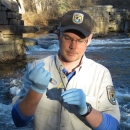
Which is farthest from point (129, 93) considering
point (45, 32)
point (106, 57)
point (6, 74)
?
point (45, 32)

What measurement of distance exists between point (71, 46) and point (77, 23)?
16 cm

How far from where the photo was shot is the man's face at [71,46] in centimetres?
181

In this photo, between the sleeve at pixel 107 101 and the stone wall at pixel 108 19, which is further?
the stone wall at pixel 108 19

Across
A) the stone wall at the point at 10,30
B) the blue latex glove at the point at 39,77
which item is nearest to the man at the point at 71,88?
the blue latex glove at the point at 39,77

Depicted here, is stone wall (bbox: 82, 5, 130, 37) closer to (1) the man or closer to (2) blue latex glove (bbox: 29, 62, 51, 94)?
(1) the man

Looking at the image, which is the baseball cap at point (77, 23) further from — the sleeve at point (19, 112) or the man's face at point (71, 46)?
A: the sleeve at point (19, 112)

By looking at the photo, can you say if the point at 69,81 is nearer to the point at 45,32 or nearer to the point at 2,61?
the point at 2,61

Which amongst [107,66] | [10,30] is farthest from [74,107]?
[10,30]

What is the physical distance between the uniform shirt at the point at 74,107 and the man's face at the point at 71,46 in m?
0.08

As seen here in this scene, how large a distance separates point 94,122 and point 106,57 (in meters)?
9.90

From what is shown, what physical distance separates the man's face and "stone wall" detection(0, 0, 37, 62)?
7950mm

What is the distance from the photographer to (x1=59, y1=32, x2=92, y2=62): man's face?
181cm

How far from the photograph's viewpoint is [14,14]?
9883 mm

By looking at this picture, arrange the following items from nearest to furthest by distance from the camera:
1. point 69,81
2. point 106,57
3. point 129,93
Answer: point 69,81, point 129,93, point 106,57
